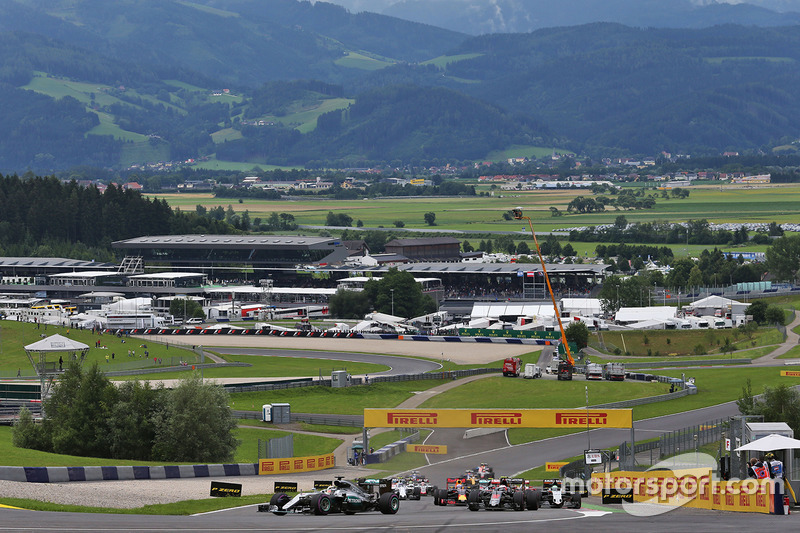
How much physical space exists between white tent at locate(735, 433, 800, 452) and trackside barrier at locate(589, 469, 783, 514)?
1339mm

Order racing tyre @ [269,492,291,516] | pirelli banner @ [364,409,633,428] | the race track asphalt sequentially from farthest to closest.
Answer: pirelli banner @ [364,409,633,428] < racing tyre @ [269,492,291,516] < the race track asphalt

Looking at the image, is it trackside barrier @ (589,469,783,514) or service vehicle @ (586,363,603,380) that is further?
service vehicle @ (586,363,603,380)

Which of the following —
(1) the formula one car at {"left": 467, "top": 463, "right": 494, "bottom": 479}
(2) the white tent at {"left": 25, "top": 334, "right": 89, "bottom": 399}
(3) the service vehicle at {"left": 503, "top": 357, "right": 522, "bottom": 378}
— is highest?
(2) the white tent at {"left": 25, "top": 334, "right": 89, "bottom": 399}

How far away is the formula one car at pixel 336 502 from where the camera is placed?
36.2 meters

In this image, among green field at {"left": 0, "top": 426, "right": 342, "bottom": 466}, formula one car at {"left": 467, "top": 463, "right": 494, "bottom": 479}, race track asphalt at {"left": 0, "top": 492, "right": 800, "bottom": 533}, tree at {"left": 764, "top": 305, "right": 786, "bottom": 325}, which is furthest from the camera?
A: tree at {"left": 764, "top": 305, "right": 786, "bottom": 325}

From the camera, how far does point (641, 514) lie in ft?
116

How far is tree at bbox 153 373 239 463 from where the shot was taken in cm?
5431

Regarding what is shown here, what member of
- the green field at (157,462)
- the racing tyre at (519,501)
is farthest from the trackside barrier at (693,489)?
the green field at (157,462)

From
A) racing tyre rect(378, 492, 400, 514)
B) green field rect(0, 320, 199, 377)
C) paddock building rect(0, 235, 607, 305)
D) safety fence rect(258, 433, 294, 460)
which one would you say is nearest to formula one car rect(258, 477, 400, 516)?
racing tyre rect(378, 492, 400, 514)

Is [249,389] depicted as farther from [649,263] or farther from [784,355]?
[649,263]

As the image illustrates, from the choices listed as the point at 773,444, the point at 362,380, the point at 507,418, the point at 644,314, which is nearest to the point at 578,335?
the point at 644,314

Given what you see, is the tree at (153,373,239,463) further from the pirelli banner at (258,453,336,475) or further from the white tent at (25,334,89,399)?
the white tent at (25,334,89,399)

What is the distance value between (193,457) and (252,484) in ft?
26.5

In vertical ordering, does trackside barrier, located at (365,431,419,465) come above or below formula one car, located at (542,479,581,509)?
below
